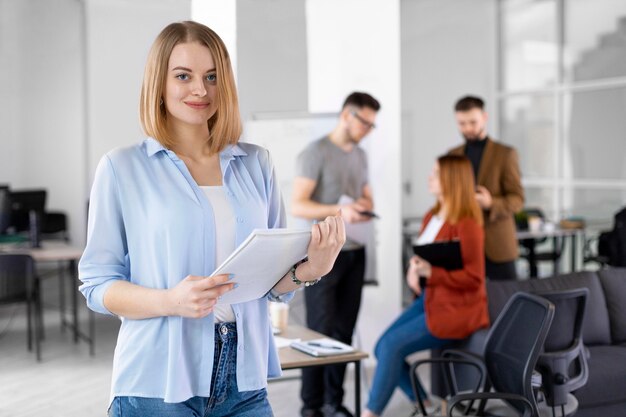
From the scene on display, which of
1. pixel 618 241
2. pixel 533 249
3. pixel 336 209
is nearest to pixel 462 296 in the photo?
pixel 336 209

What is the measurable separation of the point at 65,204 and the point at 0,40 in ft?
→ 13.3

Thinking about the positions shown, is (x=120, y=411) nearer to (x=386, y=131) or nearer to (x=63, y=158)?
(x=386, y=131)

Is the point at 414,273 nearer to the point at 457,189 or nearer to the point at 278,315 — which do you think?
the point at 457,189

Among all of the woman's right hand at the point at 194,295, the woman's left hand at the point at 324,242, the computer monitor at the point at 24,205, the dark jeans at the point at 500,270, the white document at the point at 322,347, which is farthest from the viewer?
the computer monitor at the point at 24,205

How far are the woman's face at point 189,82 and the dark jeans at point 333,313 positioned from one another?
2741 millimetres

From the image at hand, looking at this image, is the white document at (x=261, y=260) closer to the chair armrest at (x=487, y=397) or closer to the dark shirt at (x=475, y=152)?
the chair armrest at (x=487, y=397)

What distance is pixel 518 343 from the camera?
3.30m

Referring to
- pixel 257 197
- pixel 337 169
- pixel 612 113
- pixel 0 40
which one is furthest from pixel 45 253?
pixel 612 113

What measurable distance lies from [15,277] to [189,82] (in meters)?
3.84

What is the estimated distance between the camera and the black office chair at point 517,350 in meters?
3.14

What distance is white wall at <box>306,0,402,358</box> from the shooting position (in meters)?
5.15

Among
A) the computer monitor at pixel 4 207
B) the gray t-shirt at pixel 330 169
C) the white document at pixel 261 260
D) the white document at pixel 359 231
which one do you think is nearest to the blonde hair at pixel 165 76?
the white document at pixel 261 260

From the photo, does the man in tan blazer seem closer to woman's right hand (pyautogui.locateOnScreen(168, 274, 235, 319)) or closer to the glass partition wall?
woman's right hand (pyautogui.locateOnScreen(168, 274, 235, 319))

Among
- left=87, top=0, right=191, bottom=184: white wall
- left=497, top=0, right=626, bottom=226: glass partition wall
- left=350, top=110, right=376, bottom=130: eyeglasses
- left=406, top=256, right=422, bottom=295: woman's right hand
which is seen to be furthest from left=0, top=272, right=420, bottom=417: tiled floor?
left=497, top=0, right=626, bottom=226: glass partition wall
